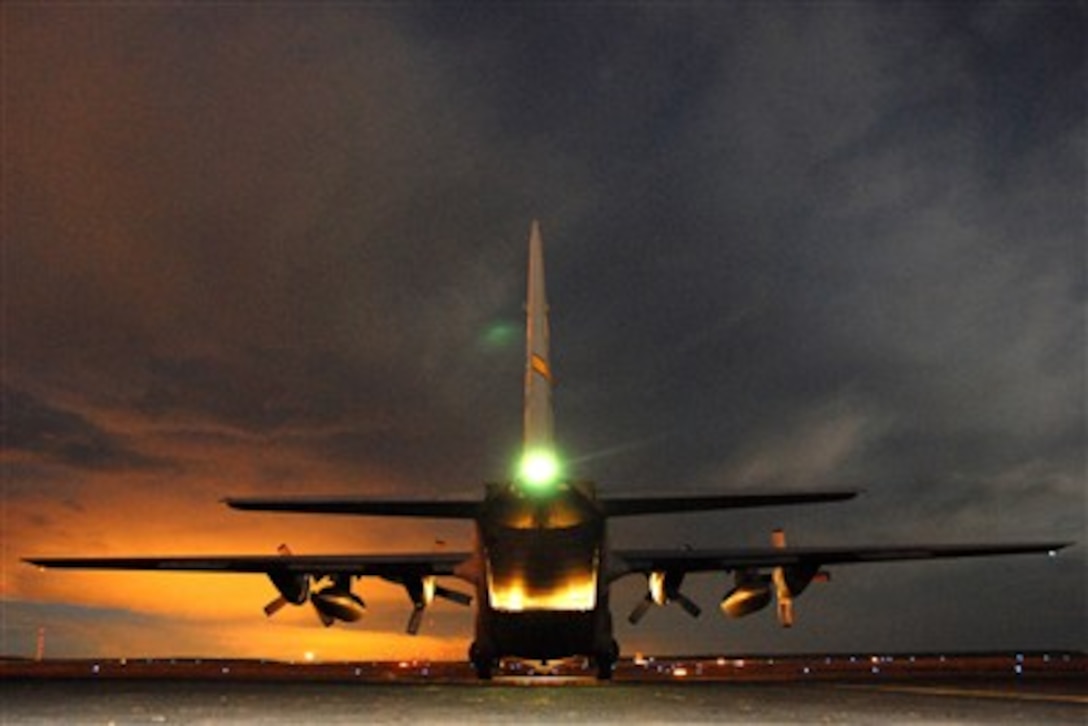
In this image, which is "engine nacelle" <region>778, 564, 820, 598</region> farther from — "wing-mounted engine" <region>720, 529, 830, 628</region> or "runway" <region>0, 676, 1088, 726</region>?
"runway" <region>0, 676, 1088, 726</region>

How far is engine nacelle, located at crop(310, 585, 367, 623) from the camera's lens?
26.4 m

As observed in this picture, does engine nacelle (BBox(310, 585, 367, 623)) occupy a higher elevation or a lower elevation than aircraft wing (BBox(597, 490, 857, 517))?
lower

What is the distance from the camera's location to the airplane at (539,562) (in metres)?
19.2

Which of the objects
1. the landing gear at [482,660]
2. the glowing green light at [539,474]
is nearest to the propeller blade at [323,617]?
the landing gear at [482,660]

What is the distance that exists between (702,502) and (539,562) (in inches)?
133

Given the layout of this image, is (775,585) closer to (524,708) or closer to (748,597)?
(748,597)

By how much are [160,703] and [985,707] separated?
10.5m

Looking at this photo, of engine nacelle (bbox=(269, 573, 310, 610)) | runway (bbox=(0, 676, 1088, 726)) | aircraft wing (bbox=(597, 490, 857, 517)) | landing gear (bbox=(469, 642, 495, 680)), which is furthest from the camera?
engine nacelle (bbox=(269, 573, 310, 610))

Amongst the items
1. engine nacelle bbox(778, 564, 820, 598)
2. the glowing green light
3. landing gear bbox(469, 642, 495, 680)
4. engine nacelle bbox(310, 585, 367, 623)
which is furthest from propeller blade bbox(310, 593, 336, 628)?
engine nacelle bbox(778, 564, 820, 598)

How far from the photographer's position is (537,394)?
22.8 metres

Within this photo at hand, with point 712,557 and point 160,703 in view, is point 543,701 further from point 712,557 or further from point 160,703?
point 712,557

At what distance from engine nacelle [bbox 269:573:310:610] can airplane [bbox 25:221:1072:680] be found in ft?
0.12

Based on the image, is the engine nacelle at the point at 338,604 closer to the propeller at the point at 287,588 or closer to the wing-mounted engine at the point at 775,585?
the propeller at the point at 287,588

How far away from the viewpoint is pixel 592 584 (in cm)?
2011
